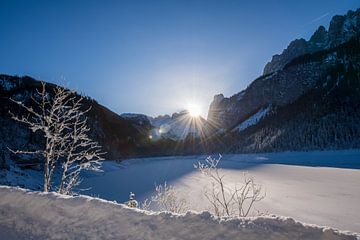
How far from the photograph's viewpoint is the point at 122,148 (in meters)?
175

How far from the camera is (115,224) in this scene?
632cm

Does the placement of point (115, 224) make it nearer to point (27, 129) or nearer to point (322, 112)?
point (27, 129)

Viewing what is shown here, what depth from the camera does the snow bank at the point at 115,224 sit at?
5220mm

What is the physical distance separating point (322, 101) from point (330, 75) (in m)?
35.0

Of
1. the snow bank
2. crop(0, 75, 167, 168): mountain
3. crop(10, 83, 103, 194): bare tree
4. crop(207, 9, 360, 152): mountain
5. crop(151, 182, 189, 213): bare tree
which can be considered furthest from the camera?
crop(207, 9, 360, 152): mountain

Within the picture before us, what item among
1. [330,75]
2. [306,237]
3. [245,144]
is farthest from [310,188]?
[330,75]

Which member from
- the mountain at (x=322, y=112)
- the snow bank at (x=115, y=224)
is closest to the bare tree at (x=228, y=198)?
the snow bank at (x=115, y=224)

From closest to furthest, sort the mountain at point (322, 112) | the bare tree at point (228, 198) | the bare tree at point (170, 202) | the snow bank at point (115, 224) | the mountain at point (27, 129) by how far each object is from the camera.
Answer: the snow bank at point (115, 224)
the bare tree at point (228, 198)
the bare tree at point (170, 202)
the mountain at point (27, 129)
the mountain at point (322, 112)

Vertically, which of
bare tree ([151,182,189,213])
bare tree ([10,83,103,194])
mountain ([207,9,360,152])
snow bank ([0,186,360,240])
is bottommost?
bare tree ([151,182,189,213])

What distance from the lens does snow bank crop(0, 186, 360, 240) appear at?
5220mm

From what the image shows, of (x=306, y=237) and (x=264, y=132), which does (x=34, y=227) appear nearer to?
(x=306, y=237)

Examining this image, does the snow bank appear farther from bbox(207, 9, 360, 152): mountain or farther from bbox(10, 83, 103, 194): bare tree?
bbox(207, 9, 360, 152): mountain

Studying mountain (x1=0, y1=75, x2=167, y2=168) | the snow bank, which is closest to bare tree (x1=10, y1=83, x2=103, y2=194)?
the snow bank

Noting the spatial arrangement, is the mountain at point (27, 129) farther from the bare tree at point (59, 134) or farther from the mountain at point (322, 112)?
the mountain at point (322, 112)
